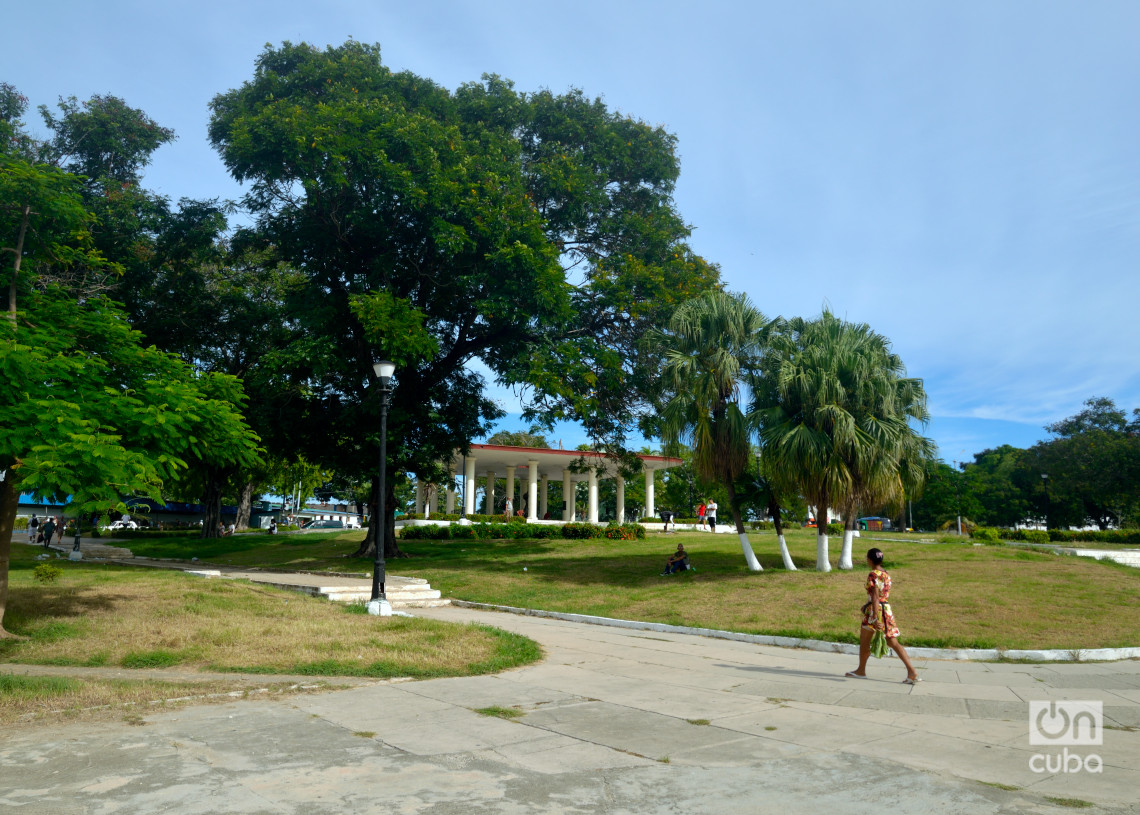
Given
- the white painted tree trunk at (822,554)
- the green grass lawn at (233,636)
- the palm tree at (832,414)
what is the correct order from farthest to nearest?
the white painted tree trunk at (822,554)
the palm tree at (832,414)
the green grass lawn at (233,636)

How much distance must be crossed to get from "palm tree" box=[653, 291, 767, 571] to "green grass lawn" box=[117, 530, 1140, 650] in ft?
9.34

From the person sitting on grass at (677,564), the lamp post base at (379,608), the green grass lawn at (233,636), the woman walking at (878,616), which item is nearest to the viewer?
the woman walking at (878,616)

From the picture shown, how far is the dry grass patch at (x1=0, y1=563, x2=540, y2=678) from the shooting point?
9852 mm

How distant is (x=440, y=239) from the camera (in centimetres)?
2112

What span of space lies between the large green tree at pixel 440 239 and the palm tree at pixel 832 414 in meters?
4.62

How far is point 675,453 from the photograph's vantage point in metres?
20.5

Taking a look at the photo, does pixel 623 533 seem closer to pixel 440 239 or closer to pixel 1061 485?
pixel 440 239

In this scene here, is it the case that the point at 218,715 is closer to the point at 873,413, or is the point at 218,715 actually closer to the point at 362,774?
the point at 362,774

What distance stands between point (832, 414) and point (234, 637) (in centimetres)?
1405

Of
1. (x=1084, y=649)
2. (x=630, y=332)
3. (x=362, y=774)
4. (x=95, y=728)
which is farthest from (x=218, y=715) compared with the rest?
(x=630, y=332)

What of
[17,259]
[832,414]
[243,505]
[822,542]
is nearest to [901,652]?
[832,414]

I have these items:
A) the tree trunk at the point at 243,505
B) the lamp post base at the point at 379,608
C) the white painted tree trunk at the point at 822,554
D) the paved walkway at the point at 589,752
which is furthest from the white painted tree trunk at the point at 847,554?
the tree trunk at the point at 243,505

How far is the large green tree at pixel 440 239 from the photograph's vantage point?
21641mm

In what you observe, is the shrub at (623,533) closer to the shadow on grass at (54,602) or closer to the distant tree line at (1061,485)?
the shadow on grass at (54,602)
